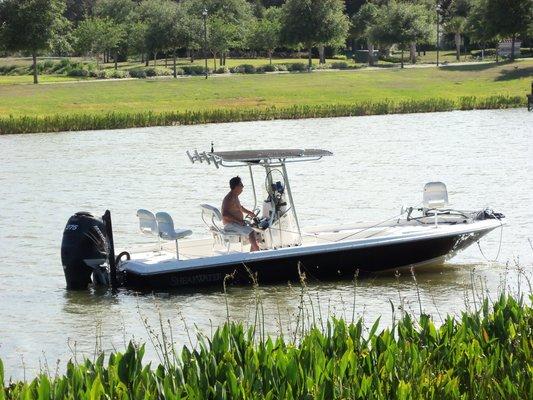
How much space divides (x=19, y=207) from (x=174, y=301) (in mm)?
15975

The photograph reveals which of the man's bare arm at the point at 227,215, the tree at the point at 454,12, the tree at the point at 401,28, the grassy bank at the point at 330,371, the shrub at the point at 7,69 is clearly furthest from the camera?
the tree at the point at 454,12

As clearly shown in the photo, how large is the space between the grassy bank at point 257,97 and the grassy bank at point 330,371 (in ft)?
172

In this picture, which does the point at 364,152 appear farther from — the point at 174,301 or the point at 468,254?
the point at 174,301

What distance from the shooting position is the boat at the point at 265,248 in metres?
21.2

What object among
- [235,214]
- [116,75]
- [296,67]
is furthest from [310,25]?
[235,214]

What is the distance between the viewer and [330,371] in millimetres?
10203

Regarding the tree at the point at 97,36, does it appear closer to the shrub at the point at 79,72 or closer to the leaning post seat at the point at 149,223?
the shrub at the point at 79,72

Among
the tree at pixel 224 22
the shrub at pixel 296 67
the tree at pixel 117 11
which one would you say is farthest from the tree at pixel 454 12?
the tree at pixel 117 11

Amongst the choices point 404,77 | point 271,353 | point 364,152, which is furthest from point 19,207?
point 404,77

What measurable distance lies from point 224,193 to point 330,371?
91.4ft

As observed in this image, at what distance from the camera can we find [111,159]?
49188 millimetres

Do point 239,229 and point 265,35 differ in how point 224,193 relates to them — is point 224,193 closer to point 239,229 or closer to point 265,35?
point 239,229

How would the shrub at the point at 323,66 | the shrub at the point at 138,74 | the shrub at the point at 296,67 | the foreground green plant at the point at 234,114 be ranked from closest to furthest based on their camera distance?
the foreground green plant at the point at 234,114
the shrub at the point at 138,74
the shrub at the point at 296,67
the shrub at the point at 323,66

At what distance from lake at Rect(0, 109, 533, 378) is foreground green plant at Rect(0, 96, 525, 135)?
1.33 m
